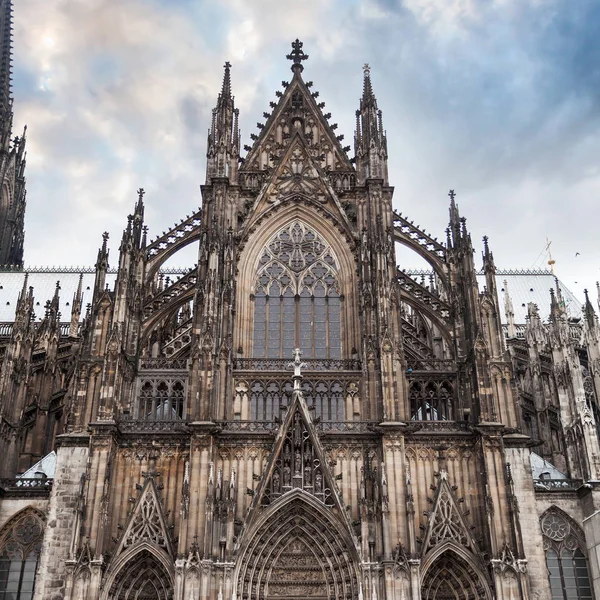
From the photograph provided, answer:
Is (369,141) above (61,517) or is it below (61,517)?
above

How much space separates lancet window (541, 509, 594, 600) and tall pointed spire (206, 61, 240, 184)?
20.9 meters

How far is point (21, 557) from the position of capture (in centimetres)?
3122

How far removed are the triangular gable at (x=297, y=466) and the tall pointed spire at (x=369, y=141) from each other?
11.8 meters

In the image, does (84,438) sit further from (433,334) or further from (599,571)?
(599,571)

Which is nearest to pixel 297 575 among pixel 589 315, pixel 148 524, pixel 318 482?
pixel 318 482

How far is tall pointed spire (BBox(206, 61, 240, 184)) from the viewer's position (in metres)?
34.2

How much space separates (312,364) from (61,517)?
11300 millimetres

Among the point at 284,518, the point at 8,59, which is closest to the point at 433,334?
the point at 284,518

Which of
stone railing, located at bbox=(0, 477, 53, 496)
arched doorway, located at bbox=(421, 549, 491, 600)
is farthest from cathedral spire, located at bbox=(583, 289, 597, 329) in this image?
stone railing, located at bbox=(0, 477, 53, 496)

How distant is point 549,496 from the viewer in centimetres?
3180

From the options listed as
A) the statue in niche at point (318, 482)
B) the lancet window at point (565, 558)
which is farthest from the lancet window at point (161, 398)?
the lancet window at point (565, 558)

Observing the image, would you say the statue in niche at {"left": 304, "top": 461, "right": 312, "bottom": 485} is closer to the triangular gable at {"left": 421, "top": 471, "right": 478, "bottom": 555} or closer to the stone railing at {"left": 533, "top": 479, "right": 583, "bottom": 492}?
the triangular gable at {"left": 421, "top": 471, "right": 478, "bottom": 555}

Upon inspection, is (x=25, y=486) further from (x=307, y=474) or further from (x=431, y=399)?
(x=431, y=399)

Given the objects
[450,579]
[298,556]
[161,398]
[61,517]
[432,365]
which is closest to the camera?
[450,579]
